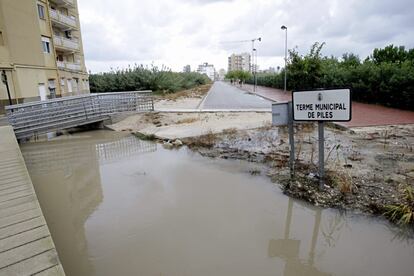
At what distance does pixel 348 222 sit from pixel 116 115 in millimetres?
11720

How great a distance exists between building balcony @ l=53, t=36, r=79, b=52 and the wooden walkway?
2447 centimetres

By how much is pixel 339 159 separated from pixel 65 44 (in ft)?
90.2

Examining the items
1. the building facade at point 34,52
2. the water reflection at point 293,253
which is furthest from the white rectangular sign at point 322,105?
the building facade at point 34,52

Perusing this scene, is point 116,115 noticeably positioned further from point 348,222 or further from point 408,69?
point 408,69

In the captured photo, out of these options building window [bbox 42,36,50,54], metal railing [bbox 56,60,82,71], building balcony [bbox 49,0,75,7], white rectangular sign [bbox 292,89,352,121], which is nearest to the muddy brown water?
white rectangular sign [bbox 292,89,352,121]

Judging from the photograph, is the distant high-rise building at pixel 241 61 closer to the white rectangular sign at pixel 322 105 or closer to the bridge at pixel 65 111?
the bridge at pixel 65 111

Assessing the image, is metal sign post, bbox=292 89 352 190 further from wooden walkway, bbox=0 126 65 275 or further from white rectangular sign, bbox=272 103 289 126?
wooden walkway, bbox=0 126 65 275

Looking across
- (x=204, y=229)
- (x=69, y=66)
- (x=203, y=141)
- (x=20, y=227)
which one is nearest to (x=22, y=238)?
(x=20, y=227)

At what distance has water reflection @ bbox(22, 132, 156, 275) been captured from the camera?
381 cm

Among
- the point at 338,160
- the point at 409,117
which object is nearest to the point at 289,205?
the point at 338,160

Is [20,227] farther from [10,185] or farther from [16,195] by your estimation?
[10,185]

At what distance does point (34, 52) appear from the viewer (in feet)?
66.6

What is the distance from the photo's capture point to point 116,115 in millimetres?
13625

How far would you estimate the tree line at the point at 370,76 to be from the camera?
14.3 metres
